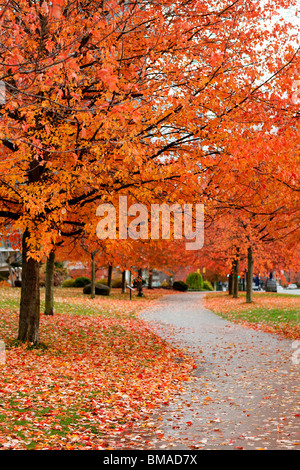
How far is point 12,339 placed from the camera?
12109mm

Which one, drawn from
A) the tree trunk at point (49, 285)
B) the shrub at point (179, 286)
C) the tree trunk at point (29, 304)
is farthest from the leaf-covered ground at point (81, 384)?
the shrub at point (179, 286)

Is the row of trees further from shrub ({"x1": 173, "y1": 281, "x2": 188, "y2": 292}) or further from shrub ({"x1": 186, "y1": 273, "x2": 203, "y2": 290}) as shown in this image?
shrub ({"x1": 186, "y1": 273, "x2": 203, "y2": 290})

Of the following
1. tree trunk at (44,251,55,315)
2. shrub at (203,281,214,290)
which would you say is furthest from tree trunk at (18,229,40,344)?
shrub at (203,281,214,290)

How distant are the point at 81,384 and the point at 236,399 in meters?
2.84

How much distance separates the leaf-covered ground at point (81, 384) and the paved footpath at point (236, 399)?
466 mm

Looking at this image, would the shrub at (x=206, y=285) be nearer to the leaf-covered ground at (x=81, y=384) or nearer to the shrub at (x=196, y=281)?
the shrub at (x=196, y=281)

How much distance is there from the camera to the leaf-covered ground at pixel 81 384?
610 centimetres

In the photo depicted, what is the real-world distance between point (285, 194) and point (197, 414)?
22.4 feet

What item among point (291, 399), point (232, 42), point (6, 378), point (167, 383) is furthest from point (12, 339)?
point (232, 42)

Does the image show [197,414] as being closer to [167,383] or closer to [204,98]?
[167,383]

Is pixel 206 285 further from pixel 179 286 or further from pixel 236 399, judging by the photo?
pixel 236 399

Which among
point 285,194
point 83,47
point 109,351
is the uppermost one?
point 83,47
